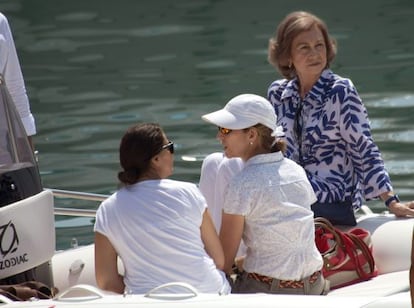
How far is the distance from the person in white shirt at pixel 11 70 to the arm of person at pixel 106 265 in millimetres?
972

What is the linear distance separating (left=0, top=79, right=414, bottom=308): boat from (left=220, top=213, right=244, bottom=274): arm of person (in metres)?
0.32

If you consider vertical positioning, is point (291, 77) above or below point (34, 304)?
above

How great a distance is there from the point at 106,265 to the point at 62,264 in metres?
0.89

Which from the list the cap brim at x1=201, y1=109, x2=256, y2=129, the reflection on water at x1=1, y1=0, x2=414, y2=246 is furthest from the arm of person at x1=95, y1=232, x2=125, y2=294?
the reflection on water at x1=1, y1=0, x2=414, y2=246

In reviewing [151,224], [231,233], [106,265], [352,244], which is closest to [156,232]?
[151,224]

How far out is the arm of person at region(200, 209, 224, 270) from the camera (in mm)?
4250

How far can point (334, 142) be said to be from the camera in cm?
516

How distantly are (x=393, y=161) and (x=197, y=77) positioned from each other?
4.05 metres

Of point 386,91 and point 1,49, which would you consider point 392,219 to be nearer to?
point 1,49

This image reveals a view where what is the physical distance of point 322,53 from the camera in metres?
5.15

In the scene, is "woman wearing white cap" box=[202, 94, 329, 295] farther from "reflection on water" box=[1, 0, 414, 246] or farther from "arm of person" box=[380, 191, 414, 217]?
"reflection on water" box=[1, 0, 414, 246]

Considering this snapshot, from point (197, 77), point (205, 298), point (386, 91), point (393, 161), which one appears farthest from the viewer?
point (197, 77)

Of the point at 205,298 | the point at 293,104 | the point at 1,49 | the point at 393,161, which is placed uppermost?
the point at 1,49

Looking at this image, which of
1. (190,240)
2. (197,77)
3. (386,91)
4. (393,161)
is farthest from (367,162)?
(197,77)
